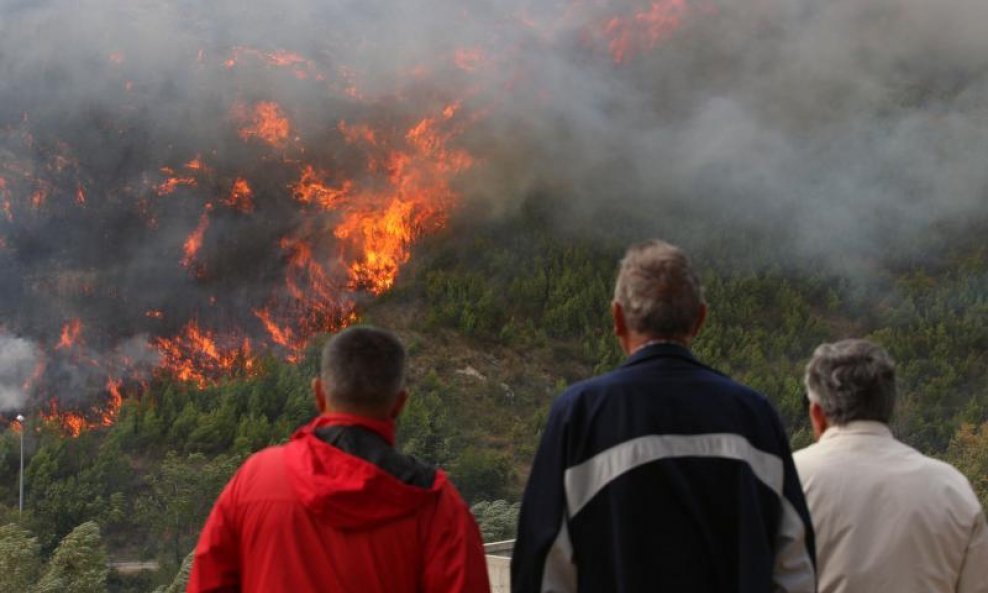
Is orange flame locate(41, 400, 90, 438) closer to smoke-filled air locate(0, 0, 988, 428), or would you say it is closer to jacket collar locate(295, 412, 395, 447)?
smoke-filled air locate(0, 0, 988, 428)

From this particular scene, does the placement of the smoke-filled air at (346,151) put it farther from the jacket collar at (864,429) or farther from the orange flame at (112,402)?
the jacket collar at (864,429)

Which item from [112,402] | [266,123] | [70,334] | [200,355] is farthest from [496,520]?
[266,123]

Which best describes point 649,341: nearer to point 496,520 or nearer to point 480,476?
point 496,520

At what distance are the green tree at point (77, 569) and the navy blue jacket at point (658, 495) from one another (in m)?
20.0

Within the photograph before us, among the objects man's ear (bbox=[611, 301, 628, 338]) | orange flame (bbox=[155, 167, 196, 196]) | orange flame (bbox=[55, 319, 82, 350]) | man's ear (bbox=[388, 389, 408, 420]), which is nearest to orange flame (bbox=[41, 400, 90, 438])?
orange flame (bbox=[55, 319, 82, 350])

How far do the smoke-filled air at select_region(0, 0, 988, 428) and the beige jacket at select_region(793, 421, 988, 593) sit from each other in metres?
44.8

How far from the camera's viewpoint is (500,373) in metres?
44.2

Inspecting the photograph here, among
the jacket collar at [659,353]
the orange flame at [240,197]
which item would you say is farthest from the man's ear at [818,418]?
the orange flame at [240,197]

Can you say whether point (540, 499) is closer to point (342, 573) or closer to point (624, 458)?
point (624, 458)

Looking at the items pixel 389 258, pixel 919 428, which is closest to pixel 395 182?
pixel 389 258

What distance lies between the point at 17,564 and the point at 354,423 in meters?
21.1

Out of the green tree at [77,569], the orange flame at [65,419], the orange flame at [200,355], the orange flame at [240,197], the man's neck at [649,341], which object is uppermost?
the orange flame at [240,197]

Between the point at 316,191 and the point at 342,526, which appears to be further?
the point at 316,191

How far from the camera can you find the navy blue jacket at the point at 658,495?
2.65 metres
